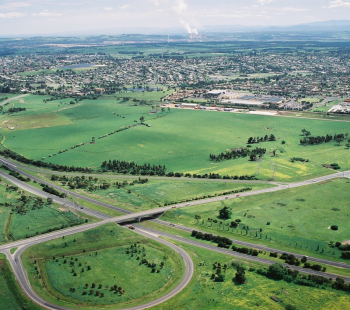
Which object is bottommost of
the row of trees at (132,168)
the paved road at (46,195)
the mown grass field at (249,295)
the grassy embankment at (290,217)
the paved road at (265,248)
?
the mown grass field at (249,295)

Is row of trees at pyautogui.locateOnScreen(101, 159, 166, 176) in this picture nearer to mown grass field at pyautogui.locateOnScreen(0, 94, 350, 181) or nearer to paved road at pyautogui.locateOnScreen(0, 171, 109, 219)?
mown grass field at pyautogui.locateOnScreen(0, 94, 350, 181)

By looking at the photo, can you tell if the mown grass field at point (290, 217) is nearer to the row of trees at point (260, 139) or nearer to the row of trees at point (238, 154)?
the row of trees at point (238, 154)

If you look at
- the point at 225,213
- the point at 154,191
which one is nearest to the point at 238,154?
the point at 154,191

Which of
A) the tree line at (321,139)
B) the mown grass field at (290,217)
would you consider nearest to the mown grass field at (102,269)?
the mown grass field at (290,217)

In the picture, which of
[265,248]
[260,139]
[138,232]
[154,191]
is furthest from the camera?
[260,139]

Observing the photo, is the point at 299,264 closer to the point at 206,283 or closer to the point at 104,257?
the point at 206,283

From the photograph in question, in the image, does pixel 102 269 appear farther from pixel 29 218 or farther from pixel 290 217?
pixel 290 217
